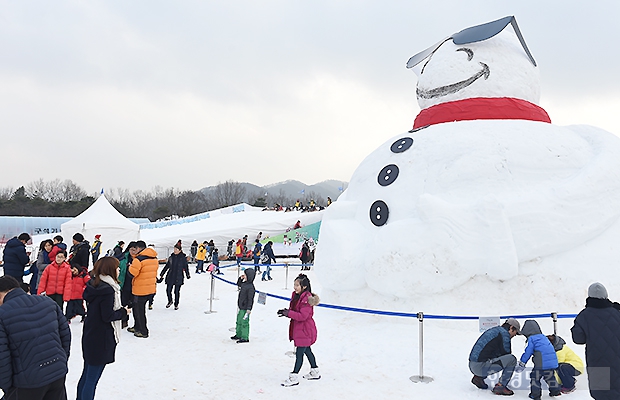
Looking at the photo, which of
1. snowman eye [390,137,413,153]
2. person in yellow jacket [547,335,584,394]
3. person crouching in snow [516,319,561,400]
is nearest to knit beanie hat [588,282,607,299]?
person crouching in snow [516,319,561,400]

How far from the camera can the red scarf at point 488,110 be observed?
9.02 meters

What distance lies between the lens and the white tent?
20.2 meters

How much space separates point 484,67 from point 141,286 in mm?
8105

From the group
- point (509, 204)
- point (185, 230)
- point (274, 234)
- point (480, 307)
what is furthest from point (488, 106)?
point (185, 230)

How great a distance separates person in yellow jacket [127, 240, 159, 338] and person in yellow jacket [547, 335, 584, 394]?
6.11 meters

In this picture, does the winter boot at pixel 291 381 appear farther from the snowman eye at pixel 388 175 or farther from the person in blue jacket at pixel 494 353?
the snowman eye at pixel 388 175

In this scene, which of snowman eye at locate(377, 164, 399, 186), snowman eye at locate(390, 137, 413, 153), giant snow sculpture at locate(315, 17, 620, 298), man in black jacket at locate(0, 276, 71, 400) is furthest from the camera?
snowman eye at locate(390, 137, 413, 153)

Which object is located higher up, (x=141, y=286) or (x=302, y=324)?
(x=141, y=286)

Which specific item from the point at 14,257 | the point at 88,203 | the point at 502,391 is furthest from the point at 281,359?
the point at 88,203

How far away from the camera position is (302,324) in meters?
5.25

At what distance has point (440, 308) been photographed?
7.43 metres

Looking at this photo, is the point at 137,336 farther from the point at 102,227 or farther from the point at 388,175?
the point at 102,227

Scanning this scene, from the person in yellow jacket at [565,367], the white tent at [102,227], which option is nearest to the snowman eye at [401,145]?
the person in yellow jacket at [565,367]

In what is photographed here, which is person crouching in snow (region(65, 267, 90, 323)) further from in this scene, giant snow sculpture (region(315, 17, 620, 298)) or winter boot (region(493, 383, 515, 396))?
winter boot (region(493, 383, 515, 396))
